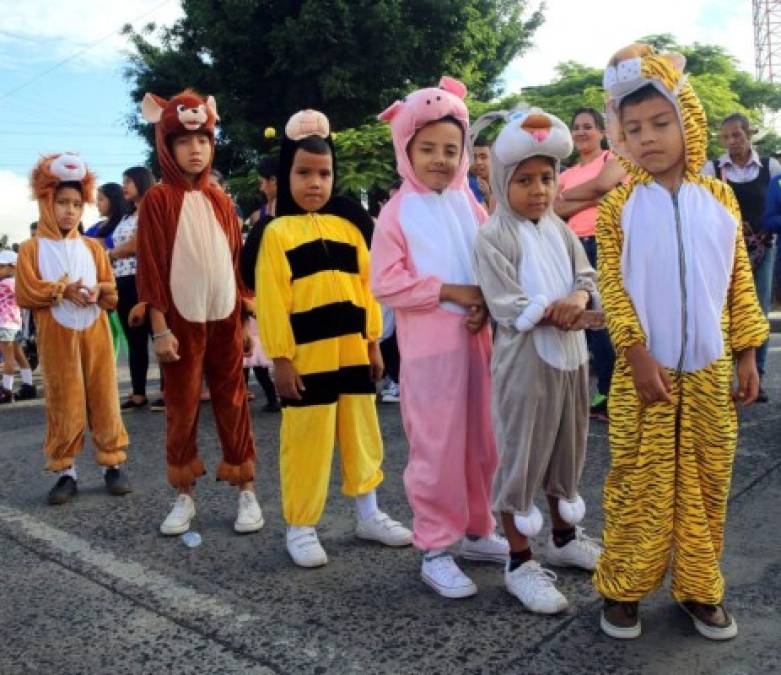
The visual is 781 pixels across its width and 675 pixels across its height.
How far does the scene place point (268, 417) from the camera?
6.14 m

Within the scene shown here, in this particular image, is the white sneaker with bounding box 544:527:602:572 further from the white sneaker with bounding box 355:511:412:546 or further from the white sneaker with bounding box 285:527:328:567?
the white sneaker with bounding box 285:527:328:567

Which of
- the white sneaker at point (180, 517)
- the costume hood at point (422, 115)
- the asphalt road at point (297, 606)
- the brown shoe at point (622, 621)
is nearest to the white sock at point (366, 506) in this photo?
the asphalt road at point (297, 606)

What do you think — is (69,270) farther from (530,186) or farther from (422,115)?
(530,186)

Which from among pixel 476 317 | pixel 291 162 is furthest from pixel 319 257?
pixel 476 317

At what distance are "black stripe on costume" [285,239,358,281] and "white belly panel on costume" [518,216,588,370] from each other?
2.75 feet

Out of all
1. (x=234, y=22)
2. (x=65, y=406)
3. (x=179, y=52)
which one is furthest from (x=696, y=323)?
(x=179, y=52)

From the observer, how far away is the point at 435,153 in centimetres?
298

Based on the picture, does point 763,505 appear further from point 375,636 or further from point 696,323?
point 375,636

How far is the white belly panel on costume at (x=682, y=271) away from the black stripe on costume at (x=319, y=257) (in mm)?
1263

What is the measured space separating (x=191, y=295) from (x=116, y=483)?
1338 millimetres

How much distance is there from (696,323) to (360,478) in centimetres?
158

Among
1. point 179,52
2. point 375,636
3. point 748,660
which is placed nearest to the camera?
point 748,660

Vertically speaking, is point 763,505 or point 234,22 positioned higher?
point 234,22

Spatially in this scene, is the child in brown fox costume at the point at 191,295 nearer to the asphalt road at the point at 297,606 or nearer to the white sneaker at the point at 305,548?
the asphalt road at the point at 297,606
